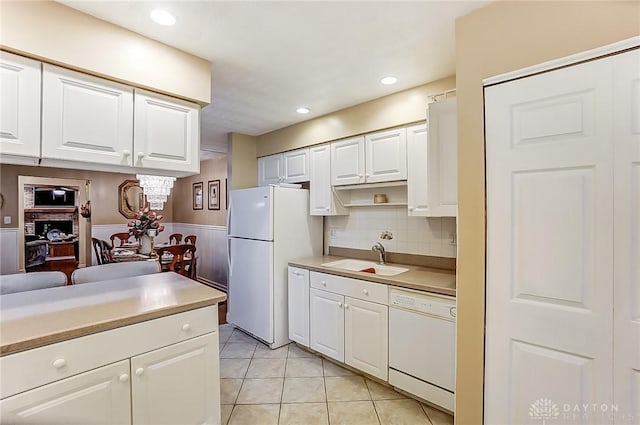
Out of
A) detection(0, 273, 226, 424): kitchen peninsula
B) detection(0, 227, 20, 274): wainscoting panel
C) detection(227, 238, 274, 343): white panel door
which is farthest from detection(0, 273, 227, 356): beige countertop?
detection(0, 227, 20, 274): wainscoting panel

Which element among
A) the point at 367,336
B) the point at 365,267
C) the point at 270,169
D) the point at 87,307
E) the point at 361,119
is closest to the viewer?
the point at 87,307

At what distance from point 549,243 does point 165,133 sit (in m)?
2.19

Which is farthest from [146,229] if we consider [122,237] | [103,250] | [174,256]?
[122,237]

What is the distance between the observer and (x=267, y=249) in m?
3.15

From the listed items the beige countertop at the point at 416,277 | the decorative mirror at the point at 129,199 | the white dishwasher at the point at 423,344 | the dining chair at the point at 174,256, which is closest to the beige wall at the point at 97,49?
the beige countertop at the point at 416,277

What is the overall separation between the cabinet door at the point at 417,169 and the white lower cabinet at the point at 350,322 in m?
0.74

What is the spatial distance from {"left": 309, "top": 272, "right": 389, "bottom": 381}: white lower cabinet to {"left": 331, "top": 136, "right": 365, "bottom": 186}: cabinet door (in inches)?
39.2

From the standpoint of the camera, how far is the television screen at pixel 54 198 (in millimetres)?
4707

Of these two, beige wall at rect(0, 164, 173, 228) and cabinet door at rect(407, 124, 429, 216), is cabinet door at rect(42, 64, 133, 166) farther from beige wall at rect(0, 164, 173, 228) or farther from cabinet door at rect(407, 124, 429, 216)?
beige wall at rect(0, 164, 173, 228)

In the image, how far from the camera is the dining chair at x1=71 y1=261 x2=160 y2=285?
2.05 meters

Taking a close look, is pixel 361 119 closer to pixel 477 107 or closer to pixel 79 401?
pixel 477 107

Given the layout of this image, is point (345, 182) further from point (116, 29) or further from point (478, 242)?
point (116, 29)

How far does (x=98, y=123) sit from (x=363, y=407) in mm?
2530

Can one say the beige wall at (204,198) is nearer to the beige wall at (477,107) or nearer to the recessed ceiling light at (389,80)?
the recessed ceiling light at (389,80)
